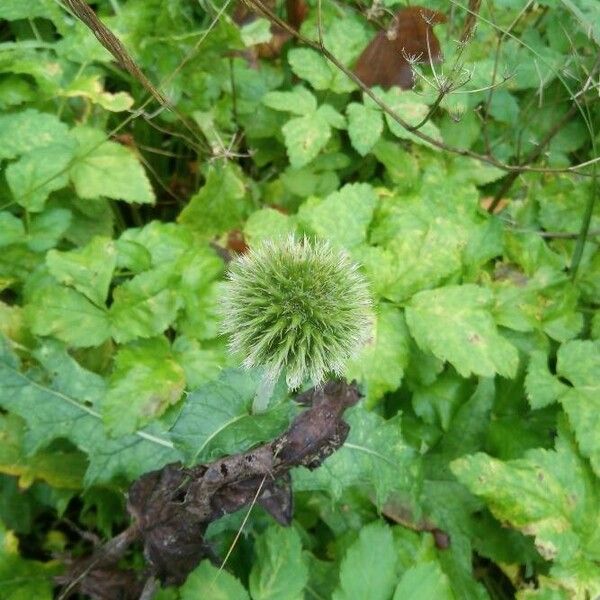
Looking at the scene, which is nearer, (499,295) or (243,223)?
(499,295)

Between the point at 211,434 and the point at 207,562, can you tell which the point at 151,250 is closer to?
the point at 211,434

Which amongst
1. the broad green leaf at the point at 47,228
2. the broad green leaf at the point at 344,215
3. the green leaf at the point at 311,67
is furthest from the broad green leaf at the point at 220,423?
the green leaf at the point at 311,67

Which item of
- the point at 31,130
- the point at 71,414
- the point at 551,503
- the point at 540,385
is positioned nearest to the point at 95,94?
the point at 31,130

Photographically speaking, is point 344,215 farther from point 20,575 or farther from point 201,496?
point 20,575

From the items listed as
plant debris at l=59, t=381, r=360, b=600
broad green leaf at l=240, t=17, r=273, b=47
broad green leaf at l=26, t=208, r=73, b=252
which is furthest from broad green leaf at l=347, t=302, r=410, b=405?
broad green leaf at l=240, t=17, r=273, b=47

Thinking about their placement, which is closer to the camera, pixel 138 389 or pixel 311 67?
pixel 138 389

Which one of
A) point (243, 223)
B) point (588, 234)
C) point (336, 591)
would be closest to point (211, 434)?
point (336, 591)

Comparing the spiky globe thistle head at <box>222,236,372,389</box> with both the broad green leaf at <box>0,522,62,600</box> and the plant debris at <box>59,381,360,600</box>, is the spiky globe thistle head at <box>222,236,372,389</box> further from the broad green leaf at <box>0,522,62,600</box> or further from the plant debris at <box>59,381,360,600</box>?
the broad green leaf at <box>0,522,62,600</box>
